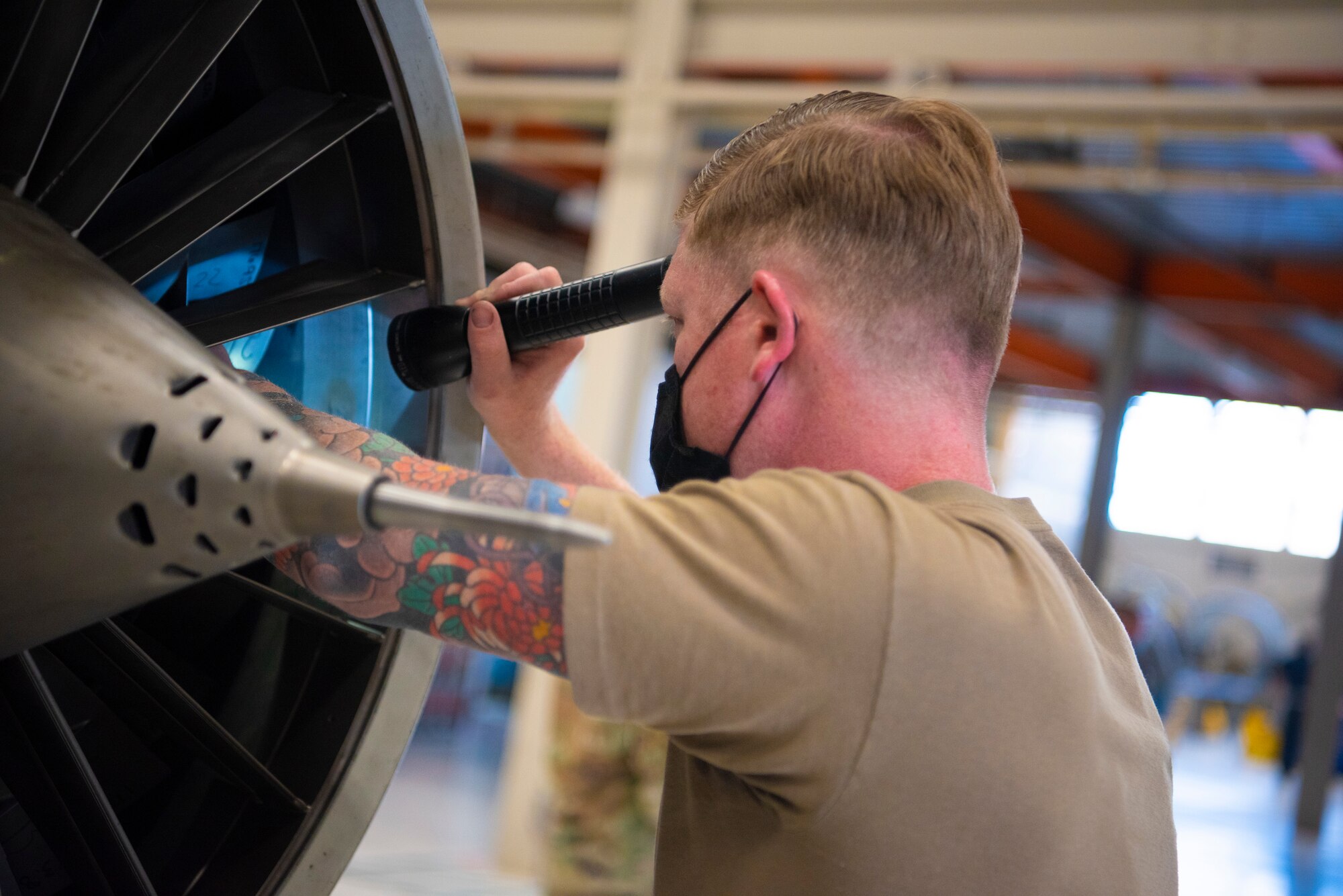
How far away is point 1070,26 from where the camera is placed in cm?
539

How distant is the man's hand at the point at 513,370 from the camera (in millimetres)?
1417

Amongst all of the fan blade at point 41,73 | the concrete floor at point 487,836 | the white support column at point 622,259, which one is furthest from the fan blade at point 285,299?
the white support column at point 622,259

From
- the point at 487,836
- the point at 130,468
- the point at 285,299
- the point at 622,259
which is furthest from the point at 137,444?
the point at 487,836

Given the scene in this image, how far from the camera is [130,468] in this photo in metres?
0.76

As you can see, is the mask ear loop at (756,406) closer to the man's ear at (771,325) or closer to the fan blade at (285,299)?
the man's ear at (771,325)

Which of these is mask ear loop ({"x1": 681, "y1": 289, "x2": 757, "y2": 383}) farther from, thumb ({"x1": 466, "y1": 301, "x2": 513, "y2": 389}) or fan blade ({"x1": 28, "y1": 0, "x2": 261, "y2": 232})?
fan blade ({"x1": 28, "y1": 0, "x2": 261, "y2": 232})

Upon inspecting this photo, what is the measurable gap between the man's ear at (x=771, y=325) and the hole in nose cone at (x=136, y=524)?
0.60 meters

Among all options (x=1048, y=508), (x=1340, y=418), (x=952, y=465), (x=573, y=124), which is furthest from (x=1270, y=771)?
(x=952, y=465)

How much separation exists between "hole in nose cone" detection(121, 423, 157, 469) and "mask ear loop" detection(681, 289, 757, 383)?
0.59 meters

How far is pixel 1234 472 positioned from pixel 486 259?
53.2ft

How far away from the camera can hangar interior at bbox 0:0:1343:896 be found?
115 cm

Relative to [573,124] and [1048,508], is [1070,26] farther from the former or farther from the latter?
[1048,508]

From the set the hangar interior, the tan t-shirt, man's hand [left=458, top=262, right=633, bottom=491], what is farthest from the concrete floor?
the tan t-shirt

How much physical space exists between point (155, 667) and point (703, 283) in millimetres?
655
